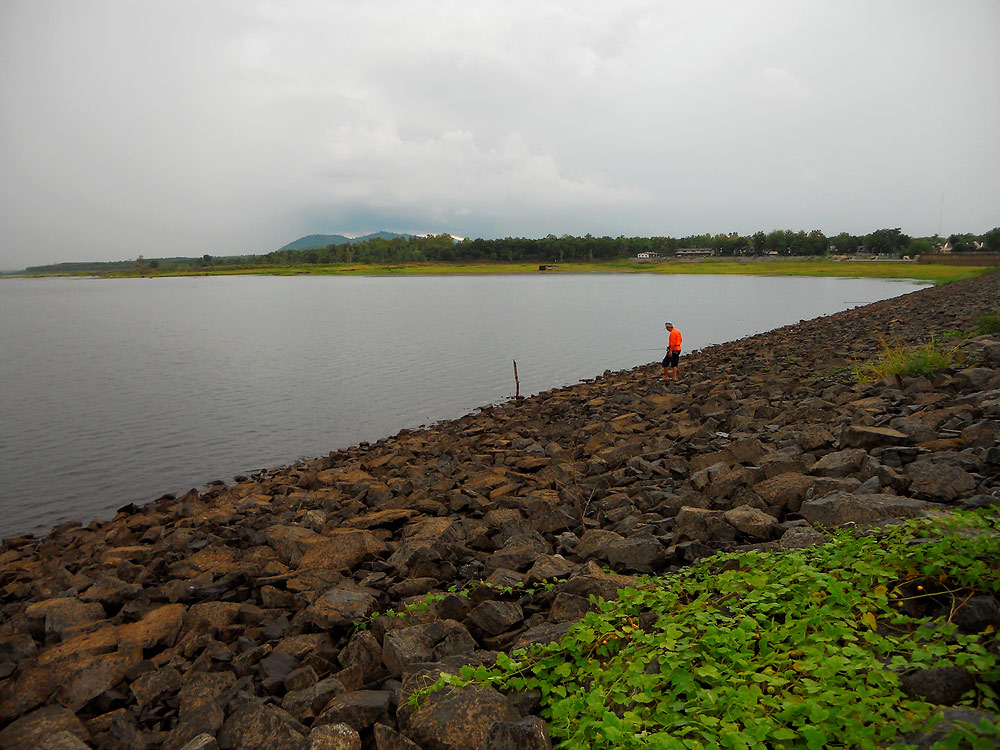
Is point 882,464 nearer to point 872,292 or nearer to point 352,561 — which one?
point 352,561

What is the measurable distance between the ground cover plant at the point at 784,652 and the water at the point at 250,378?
46.0ft

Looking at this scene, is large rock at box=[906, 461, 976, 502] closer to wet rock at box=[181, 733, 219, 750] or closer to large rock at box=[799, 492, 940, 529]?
large rock at box=[799, 492, 940, 529]

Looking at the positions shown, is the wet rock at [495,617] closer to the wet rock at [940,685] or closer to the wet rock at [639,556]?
the wet rock at [639,556]

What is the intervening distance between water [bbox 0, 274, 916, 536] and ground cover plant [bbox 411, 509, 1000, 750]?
14027 mm

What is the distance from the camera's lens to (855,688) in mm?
3361

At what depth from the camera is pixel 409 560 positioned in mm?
7461

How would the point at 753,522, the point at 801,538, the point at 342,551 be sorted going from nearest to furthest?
the point at 801,538, the point at 753,522, the point at 342,551

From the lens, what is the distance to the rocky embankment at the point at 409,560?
4.88 meters

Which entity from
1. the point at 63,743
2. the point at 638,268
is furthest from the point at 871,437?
the point at 638,268

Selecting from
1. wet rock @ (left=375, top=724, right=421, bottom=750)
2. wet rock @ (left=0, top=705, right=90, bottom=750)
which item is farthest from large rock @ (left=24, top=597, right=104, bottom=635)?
wet rock @ (left=375, top=724, right=421, bottom=750)

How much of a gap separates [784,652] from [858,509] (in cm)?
244

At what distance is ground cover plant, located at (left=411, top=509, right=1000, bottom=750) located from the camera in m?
3.21

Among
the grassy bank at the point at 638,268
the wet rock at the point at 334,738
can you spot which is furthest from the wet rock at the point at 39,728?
the grassy bank at the point at 638,268

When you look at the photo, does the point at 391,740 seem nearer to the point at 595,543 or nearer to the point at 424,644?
the point at 424,644
